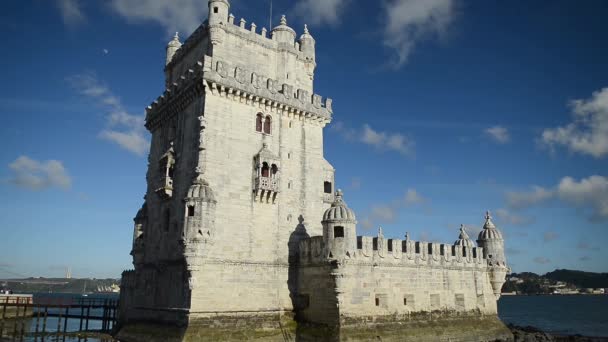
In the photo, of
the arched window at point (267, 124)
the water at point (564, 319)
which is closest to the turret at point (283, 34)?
the arched window at point (267, 124)

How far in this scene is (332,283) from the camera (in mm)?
28281

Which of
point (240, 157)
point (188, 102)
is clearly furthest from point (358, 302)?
point (188, 102)

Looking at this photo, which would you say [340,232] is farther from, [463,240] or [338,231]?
[463,240]

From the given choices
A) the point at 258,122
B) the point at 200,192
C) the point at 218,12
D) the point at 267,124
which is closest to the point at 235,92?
the point at 258,122

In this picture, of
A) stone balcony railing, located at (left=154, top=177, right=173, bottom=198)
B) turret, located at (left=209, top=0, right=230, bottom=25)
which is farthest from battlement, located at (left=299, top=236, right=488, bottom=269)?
turret, located at (left=209, top=0, right=230, bottom=25)

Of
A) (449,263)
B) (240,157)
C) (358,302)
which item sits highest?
(240,157)

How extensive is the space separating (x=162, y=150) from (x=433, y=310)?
24.1 metres

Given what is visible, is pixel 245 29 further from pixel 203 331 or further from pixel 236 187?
pixel 203 331

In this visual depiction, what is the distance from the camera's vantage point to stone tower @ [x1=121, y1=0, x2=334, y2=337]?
2748cm

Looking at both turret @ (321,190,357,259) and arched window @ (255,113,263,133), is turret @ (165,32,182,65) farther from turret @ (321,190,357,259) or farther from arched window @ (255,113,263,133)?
turret @ (321,190,357,259)

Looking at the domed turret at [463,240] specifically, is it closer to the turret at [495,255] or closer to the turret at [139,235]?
the turret at [495,255]

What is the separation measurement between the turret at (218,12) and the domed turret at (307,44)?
7284 millimetres

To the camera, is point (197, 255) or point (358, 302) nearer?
point (197, 255)

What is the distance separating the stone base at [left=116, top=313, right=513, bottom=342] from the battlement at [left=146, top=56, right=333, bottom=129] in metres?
14.6
